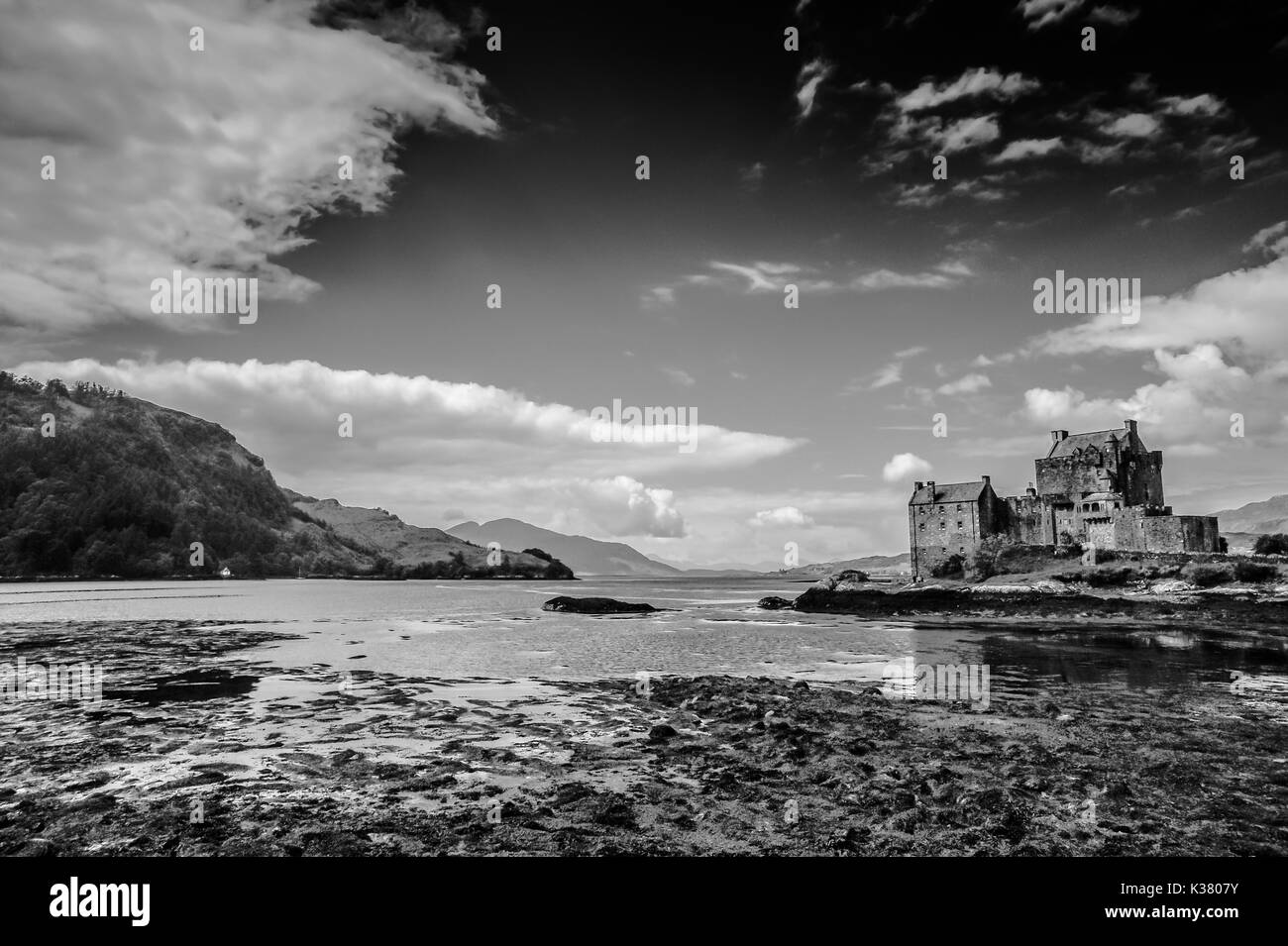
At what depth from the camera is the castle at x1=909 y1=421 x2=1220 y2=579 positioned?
69.5 m

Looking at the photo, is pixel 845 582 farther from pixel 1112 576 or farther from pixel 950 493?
pixel 1112 576

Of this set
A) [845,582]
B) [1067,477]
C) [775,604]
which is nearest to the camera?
[1067,477]

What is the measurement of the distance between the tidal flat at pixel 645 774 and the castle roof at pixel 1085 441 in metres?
65.1

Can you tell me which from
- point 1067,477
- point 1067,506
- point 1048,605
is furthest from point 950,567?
point 1048,605

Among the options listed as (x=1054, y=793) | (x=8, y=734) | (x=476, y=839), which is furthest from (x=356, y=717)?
(x=1054, y=793)

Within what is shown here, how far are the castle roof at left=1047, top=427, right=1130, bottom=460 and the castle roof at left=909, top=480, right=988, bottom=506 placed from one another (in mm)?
9132

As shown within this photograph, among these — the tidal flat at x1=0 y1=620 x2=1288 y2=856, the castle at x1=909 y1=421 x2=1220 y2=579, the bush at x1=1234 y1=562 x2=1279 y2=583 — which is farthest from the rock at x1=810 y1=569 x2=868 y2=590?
the tidal flat at x1=0 y1=620 x2=1288 y2=856

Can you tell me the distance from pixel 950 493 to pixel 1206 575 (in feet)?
95.2

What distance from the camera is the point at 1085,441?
7744 cm

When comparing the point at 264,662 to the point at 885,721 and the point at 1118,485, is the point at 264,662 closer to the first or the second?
the point at 885,721

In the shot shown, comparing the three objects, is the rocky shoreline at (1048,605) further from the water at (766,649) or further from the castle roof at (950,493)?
the castle roof at (950,493)

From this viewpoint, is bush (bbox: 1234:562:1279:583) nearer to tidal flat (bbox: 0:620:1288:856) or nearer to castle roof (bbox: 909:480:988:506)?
castle roof (bbox: 909:480:988:506)

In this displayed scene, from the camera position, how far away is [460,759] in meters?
13.2

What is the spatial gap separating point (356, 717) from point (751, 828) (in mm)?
12181
